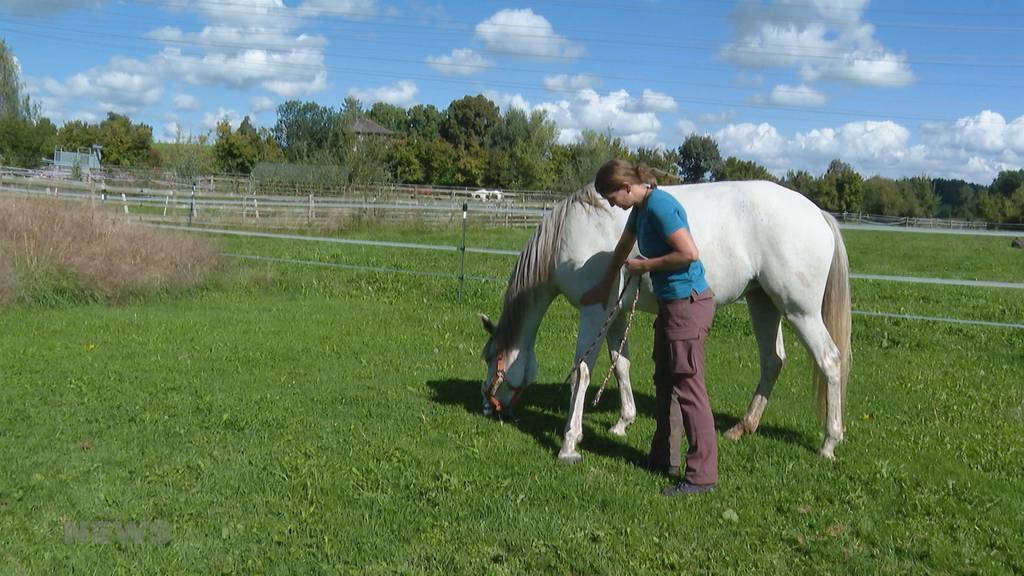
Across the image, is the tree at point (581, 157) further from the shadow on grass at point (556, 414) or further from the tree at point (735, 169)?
the shadow on grass at point (556, 414)

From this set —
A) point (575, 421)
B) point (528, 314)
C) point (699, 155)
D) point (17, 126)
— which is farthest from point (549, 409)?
point (17, 126)

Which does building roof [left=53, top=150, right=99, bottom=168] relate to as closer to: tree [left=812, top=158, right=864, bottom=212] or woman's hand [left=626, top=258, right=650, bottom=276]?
tree [left=812, top=158, right=864, bottom=212]

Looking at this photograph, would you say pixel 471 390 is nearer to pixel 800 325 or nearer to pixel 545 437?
pixel 545 437

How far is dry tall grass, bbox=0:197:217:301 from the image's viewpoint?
9.92m

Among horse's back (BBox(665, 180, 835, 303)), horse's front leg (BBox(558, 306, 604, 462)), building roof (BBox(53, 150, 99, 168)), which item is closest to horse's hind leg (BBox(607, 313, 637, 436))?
horse's front leg (BBox(558, 306, 604, 462))

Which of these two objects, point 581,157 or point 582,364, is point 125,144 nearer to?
point 581,157

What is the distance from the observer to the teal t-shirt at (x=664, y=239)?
14.0 feet

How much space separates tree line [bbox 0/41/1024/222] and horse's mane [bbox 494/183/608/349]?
101 ft

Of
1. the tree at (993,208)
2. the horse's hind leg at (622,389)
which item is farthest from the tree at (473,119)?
the horse's hind leg at (622,389)

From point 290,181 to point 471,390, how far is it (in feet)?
110

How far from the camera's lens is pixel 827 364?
17.1 ft

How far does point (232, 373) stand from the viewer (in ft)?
22.5

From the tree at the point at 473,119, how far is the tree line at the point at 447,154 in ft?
0.30

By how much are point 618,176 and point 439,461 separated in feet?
6.69
